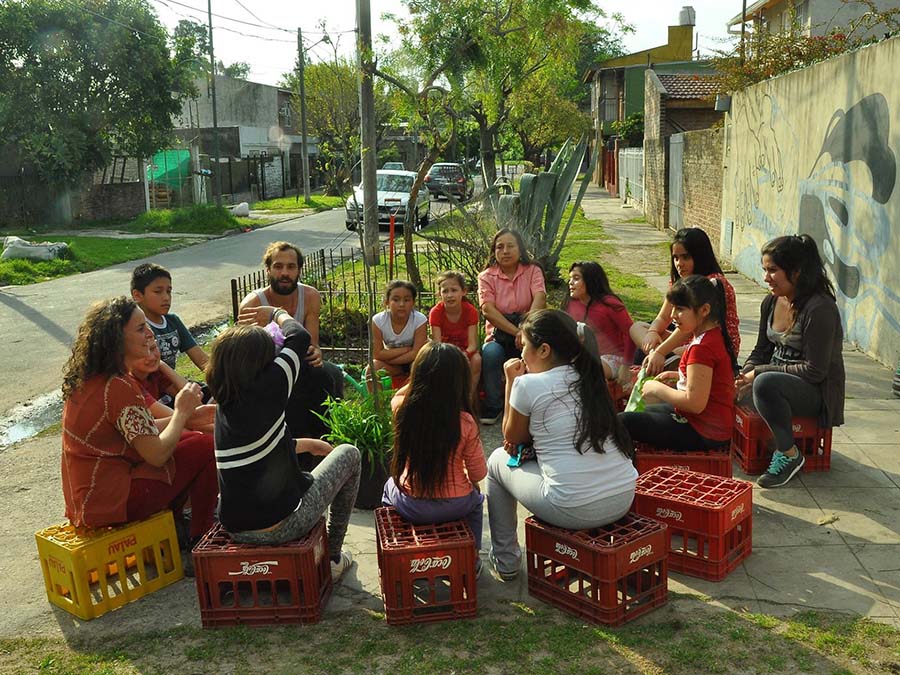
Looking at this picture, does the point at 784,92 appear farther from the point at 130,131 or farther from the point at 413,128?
the point at 130,131

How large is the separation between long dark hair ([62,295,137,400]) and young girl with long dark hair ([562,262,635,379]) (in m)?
3.31

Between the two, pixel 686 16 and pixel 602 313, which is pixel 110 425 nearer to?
pixel 602 313

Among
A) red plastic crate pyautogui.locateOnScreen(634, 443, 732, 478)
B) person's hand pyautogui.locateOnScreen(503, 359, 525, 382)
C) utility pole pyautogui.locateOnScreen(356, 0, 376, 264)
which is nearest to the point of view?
person's hand pyautogui.locateOnScreen(503, 359, 525, 382)

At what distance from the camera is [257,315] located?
5.71 meters

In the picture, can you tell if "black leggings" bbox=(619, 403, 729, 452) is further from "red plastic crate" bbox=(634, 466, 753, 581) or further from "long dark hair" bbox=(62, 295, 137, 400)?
"long dark hair" bbox=(62, 295, 137, 400)

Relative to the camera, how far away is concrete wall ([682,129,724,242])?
615 inches

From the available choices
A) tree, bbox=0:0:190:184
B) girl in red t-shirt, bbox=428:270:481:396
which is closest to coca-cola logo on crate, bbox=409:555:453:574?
girl in red t-shirt, bbox=428:270:481:396

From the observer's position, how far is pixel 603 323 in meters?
6.33

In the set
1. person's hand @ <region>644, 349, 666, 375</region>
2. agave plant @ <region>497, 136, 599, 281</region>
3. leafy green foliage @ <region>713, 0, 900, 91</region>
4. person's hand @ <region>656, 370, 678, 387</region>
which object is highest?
leafy green foliage @ <region>713, 0, 900, 91</region>

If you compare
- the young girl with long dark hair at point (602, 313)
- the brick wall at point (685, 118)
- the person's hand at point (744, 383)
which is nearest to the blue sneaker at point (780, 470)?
the person's hand at point (744, 383)

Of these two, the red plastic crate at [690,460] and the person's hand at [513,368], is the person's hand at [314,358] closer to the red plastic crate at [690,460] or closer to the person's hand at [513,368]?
the person's hand at [513,368]

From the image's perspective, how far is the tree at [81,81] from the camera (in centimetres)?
2450

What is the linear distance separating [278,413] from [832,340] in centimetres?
336

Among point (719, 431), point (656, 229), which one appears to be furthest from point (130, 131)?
point (719, 431)
